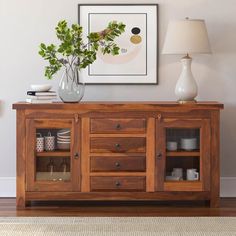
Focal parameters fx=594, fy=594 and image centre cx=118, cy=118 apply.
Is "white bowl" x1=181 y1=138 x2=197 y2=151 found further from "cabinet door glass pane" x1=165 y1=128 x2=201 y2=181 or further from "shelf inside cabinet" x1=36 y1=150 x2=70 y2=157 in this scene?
"shelf inside cabinet" x1=36 y1=150 x2=70 y2=157

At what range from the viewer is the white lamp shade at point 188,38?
424 cm

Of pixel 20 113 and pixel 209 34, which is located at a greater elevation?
pixel 209 34

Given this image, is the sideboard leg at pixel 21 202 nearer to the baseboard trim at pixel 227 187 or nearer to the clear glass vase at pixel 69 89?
the clear glass vase at pixel 69 89

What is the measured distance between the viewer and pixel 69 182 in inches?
164

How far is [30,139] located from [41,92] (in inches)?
13.6

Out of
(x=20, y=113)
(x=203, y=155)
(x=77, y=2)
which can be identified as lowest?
(x=203, y=155)

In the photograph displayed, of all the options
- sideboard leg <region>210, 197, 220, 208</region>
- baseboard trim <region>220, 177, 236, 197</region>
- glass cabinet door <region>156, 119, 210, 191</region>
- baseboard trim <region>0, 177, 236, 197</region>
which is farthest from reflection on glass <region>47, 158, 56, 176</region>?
baseboard trim <region>220, 177, 236, 197</region>

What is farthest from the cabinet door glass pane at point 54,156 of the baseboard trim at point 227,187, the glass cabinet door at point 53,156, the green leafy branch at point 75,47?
the baseboard trim at point 227,187

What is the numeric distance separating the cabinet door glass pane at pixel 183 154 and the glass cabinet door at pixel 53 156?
0.64 metres

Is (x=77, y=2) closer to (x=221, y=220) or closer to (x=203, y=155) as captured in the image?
(x=203, y=155)

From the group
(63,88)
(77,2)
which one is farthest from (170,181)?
(77,2)

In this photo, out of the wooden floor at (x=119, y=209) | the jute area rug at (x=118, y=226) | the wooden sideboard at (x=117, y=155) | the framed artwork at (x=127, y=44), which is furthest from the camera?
the framed artwork at (x=127, y=44)

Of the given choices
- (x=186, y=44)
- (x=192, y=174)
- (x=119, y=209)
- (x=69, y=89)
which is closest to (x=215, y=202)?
(x=192, y=174)

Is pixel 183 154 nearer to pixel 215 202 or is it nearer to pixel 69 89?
pixel 215 202
